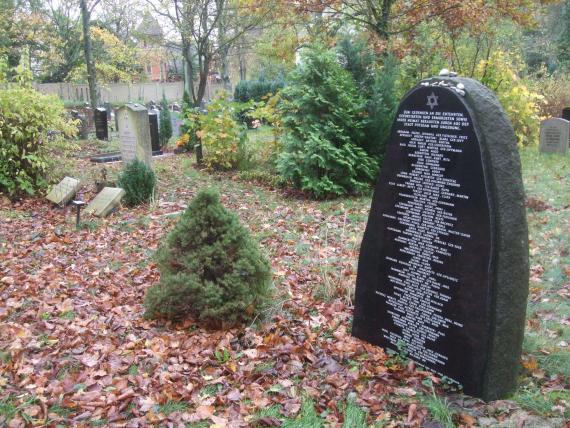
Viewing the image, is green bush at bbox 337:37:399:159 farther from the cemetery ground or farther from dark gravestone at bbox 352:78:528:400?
dark gravestone at bbox 352:78:528:400

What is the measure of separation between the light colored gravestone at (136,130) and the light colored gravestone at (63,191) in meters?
1.97

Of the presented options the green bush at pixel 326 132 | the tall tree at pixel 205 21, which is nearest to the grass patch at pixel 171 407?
the green bush at pixel 326 132

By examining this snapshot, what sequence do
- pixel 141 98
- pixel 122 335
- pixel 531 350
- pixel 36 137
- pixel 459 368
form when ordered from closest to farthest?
pixel 459 368 → pixel 531 350 → pixel 122 335 → pixel 36 137 → pixel 141 98

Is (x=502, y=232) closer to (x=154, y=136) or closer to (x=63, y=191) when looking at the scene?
(x=63, y=191)

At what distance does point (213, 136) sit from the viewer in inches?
506

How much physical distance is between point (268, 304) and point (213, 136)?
8766 mm

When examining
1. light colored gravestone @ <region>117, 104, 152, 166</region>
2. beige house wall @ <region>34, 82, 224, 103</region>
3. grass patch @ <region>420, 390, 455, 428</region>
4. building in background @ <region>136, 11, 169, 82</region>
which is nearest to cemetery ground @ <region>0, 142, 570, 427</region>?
grass patch @ <region>420, 390, 455, 428</region>

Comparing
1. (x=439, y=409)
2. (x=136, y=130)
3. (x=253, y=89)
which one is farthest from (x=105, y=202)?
(x=253, y=89)

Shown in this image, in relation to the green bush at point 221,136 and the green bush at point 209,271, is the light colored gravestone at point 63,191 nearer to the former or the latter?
the green bush at point 221,136

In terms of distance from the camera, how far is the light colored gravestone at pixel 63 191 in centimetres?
957

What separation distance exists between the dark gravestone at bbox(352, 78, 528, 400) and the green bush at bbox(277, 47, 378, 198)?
19.5ft

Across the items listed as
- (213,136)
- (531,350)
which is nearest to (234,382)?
(531,350)

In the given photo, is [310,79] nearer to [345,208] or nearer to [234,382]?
[345,208]

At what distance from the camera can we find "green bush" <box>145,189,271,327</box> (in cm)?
434
